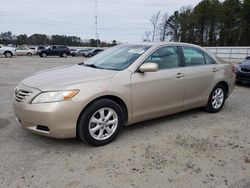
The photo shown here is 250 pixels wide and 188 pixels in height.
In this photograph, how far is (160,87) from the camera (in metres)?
4.61

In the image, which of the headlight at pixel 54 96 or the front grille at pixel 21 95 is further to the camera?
the front grille at pixel 21 95

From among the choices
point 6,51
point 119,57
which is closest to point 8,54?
point 6,51

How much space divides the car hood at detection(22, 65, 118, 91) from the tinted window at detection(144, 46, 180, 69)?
857 mm

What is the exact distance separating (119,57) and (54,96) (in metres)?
1.56

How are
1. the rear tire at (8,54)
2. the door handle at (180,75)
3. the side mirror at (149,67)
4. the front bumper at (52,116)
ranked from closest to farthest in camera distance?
the front bumper at (52,116) → the side mirror at (149,67) → the door handle at (180,75) → the rear tire at (8,54)

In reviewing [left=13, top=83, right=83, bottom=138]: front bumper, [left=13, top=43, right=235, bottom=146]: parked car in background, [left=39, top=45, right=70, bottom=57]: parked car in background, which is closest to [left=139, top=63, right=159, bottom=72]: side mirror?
[left=13, top=43, right=235, bottom=146]: parked car in background

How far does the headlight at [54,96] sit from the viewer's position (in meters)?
3.65

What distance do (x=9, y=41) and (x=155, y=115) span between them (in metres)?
82.5

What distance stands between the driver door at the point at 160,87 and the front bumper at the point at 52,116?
1040mm

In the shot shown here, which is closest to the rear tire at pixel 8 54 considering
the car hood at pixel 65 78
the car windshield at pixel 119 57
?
the car windshield at pixel 119 57

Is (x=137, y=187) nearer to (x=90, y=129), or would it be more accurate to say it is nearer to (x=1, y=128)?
(x=90, y=129)

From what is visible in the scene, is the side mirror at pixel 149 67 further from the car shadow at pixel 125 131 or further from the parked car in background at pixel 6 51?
the parked car in background at pixel 6 51

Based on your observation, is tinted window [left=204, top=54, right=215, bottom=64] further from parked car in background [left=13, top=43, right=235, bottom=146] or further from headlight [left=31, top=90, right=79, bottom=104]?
headlight [left=31, top=90, right=79, bottom=104]

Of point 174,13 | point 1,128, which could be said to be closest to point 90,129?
point 1,128
